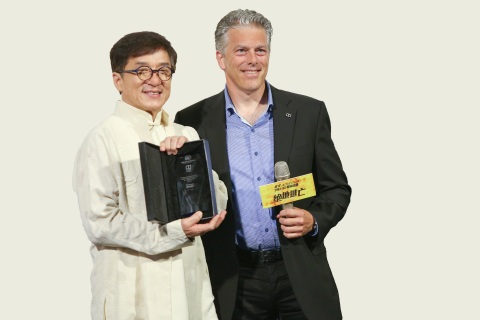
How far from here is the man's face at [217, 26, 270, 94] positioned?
4.71 metres

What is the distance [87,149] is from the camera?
3.98 meters

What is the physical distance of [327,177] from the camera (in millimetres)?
4859

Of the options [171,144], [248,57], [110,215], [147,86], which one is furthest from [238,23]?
[110,215]

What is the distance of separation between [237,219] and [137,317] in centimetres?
95

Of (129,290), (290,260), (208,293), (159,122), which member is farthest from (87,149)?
(290,260)

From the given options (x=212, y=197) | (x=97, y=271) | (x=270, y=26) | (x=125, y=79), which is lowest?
(x=97, y=271)

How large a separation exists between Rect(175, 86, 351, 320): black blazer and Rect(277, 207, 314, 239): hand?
0.34 ft

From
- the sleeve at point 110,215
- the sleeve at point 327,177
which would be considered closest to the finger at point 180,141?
the sleeve at point 110,215

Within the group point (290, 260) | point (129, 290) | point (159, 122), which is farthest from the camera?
point (290, 260)

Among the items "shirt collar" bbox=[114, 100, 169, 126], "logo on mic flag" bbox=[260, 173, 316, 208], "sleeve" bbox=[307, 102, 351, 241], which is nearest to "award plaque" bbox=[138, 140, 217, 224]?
"shirt collar" bbox=[114, 100, 169, 126]

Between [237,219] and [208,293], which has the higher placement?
[237,219]

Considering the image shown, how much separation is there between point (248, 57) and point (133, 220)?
1.34 metres

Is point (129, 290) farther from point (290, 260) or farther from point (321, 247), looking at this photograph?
point (321, 247)

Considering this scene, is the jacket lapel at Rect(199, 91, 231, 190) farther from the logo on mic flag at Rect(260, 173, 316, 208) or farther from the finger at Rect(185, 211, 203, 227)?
the finger at Rect(185, 211, 203, 227)
